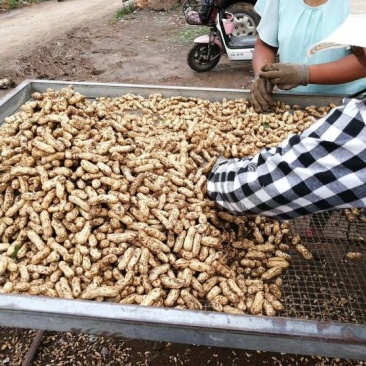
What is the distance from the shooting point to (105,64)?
24.0 ft

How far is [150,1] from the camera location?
11.3 metres

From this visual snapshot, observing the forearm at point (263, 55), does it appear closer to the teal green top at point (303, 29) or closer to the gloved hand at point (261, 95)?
the teal green top at point (303, 29)

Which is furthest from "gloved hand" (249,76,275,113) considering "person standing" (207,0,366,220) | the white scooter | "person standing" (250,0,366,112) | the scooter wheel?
the scooter wheel

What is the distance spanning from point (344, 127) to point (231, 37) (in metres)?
5.27

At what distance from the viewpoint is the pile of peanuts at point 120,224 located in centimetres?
169

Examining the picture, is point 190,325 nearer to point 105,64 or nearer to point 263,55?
point 263,55

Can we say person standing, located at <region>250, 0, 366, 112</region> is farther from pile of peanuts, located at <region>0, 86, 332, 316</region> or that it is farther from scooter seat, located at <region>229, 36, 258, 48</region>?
scooter seat, located at <region>229, 36, 258, 48</region>

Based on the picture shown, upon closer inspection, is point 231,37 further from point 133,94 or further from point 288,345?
point 288,345

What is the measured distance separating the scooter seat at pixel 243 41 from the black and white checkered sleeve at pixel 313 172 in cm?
480

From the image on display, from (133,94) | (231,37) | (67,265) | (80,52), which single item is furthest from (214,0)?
(67,265)

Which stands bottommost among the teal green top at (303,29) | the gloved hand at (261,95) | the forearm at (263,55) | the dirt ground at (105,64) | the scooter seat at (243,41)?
the dirt ground at (105,64)

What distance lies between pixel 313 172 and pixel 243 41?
5214 mm

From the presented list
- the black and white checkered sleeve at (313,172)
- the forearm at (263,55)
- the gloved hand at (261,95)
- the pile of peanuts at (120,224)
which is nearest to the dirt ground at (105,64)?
the pile of peanuts at (120,224)

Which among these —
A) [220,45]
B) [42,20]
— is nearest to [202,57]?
[220,45]
